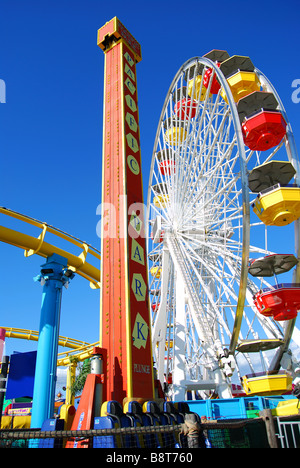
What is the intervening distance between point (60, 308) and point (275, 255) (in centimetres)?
653

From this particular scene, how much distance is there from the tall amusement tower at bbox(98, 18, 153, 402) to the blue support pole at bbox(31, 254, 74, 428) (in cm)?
235

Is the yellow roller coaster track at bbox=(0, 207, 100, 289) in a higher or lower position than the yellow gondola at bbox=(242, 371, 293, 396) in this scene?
higher

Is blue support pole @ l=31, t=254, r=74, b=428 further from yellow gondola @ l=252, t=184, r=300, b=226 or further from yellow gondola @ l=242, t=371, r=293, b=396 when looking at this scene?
yellow gondola @ l=252, t=184, r=300, b=226

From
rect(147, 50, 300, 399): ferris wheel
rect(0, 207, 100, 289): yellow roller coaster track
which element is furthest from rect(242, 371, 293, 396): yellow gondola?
rect(0, 207, 100, 289): yellow roller coaster track

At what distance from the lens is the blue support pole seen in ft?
29.6

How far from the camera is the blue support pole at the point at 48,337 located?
29.6 ft

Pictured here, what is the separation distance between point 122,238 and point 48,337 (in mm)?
3467

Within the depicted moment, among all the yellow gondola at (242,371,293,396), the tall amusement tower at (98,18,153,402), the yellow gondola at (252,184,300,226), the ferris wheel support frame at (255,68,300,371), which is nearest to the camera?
the tall amusement tower at (98,18,153,402)

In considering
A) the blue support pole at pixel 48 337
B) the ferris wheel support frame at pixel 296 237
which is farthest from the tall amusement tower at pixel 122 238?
the ferris wheel support frame at pixel 296 237

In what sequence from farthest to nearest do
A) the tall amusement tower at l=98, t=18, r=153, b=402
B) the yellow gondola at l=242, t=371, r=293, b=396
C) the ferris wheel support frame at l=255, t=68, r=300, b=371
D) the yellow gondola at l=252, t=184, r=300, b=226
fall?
1. the ferris wheel support frame at l=255, t=68, r=300, b=371
2. the yellow gondola at l=252, t=184, r=300, b=226
3. the yellow gondola at l=242, t=371, r=293, b=396
4. the tall amusement tower at l=98, t=18, r=153, b=402

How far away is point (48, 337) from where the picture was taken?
980cm

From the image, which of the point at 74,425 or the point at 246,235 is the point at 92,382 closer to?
the point at 74,425

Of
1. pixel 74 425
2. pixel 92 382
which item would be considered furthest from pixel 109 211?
pixel 74 425

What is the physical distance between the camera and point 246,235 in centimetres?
1000
